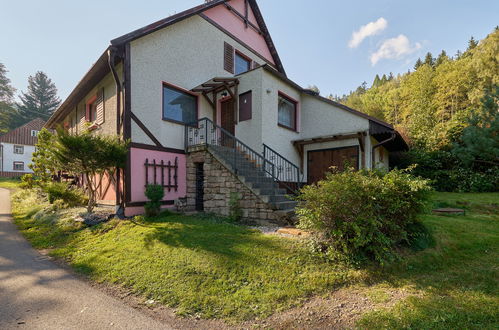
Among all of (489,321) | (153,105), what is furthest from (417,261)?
(153,105)

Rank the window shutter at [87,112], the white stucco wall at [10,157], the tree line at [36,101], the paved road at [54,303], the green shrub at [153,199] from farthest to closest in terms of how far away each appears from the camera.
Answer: the tree line at [36,101] → the white stucco wall at [10,157] → the window shutter at [87,112] → the green shrub at [153,199] → the paved road at [54,303]

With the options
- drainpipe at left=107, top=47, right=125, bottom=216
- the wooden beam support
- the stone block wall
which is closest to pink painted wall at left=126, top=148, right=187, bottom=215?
the stone block wall

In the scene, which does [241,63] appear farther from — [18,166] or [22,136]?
[18,166]

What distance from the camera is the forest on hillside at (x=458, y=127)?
11.0 metres

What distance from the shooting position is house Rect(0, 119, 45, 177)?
95.8 ft

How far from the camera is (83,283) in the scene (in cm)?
376

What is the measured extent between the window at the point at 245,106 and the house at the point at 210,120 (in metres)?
0.04

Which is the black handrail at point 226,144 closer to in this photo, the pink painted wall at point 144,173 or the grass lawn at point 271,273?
the pink painted wall at point 144,173

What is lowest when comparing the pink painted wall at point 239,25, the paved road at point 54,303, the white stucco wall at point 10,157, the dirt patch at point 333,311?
→ the paved road at point 54,303

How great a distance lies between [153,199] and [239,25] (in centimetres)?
944

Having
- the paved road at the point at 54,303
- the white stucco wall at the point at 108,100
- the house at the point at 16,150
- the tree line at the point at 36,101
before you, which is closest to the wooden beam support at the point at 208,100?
the white stucco wall at the point at 108,100

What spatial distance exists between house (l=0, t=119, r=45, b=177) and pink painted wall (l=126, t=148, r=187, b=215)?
1251 inches

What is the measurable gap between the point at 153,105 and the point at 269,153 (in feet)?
14.2

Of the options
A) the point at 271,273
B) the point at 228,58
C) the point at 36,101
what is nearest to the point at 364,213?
the point at 271,273
